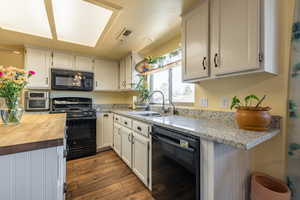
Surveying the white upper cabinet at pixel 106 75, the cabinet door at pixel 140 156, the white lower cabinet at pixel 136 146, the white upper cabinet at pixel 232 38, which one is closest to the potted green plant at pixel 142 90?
the white lower cabinet at pixel 136 146

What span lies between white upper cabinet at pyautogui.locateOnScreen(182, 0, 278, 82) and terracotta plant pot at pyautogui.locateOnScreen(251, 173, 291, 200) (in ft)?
2.89

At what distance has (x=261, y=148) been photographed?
119 cm

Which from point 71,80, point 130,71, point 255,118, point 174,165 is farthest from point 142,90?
point 255,118

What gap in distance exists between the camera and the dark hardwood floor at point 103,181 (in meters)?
1.55

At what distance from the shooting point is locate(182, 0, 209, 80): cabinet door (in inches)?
52.2

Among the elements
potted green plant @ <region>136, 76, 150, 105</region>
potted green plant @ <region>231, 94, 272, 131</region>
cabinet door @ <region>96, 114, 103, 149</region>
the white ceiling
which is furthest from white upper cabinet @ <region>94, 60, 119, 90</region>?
potted green plant @ <region>231, 94, 272, 131</region>

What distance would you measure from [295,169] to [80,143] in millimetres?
2968

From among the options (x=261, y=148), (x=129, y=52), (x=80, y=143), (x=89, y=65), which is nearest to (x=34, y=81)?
(x=89, y=65)

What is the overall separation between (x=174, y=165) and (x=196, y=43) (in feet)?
4.19

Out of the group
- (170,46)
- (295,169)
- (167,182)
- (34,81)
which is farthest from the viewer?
(34,81)

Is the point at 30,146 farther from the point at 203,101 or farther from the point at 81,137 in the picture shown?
the point at 81,137

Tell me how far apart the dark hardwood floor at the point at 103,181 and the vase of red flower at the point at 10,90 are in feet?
3.63

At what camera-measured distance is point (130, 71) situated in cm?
293

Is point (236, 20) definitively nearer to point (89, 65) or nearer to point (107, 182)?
point (107, 182)
